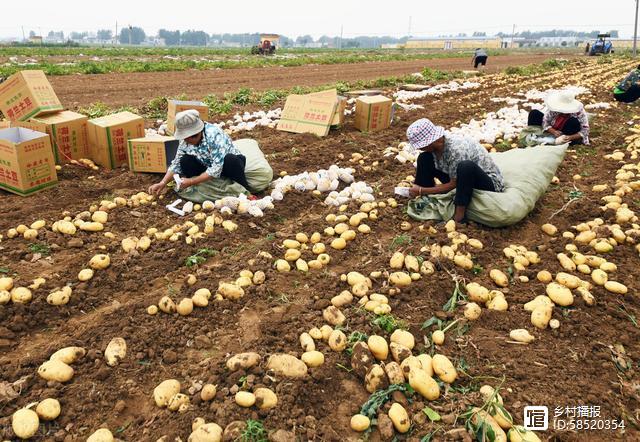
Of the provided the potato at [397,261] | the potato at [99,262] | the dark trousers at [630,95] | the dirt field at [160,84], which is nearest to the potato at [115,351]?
the potato at [99,262]

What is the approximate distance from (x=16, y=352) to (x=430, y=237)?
3.27m

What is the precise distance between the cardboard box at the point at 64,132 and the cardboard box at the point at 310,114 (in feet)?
10.7

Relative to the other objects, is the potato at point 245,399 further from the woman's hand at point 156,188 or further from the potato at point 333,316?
the woman's hand at point 156,188

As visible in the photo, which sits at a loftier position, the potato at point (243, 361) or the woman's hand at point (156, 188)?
the woman's hand at point (156, 188)

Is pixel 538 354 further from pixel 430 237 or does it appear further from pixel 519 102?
pixel 519 102

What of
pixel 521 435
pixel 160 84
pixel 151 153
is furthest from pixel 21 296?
pixel 160 84

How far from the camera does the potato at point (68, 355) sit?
103 inches

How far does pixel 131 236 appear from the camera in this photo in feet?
13.9

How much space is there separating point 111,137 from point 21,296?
3296 millimetres

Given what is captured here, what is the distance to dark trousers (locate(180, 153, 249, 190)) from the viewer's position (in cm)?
495

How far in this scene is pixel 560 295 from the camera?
3121 millimetres

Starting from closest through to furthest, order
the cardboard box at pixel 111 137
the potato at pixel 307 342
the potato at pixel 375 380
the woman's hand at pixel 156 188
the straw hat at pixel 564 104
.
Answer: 1. the potato at pixel 375 380
2. the potato at pixel 307 342
3. the woman's hand at pixel 156 188
4. the cardboard box at pixel 111 137
5. the straw hat at pixel 564 104

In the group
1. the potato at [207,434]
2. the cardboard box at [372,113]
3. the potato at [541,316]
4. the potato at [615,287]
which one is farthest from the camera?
the cardboard box at [372,113]

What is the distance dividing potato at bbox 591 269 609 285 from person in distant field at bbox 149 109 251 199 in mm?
3497
